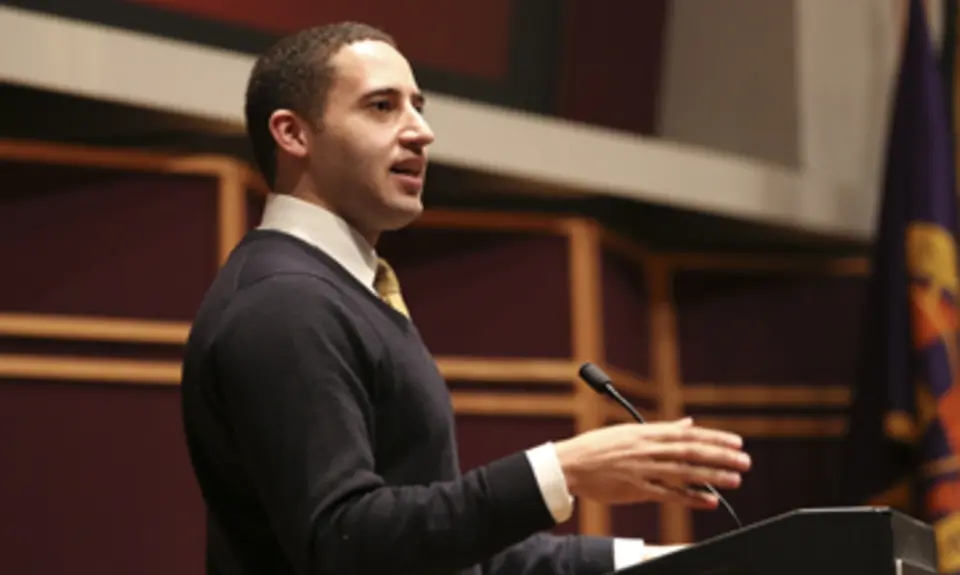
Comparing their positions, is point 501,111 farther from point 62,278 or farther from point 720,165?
Result: point 62,278

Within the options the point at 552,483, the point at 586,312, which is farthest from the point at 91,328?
the point at 552,483

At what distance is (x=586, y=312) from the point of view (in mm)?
3318

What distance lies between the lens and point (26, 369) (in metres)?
2.69

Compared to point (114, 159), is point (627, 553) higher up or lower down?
lower down

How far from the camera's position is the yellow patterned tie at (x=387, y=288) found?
1.74m

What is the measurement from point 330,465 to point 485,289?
1879mm

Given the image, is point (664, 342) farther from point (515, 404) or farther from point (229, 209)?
point (229, 209)

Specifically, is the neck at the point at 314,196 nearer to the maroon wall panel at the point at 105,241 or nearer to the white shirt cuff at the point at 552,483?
the white shirt cuff at the point at 552,483

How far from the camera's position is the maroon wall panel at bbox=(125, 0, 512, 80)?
3195mm

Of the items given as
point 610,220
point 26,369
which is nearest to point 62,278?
point 26,369

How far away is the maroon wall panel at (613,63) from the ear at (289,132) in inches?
76.2

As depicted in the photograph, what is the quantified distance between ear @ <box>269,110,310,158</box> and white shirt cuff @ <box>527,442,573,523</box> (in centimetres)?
52

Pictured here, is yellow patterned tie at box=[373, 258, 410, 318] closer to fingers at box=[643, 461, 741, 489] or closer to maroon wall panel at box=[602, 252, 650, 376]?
fingers at box=[643, 461, 741, 489]

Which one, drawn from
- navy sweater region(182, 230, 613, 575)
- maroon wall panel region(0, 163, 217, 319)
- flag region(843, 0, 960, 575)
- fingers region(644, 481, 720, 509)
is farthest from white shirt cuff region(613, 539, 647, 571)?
flag region(843, 0, 960, 575)
